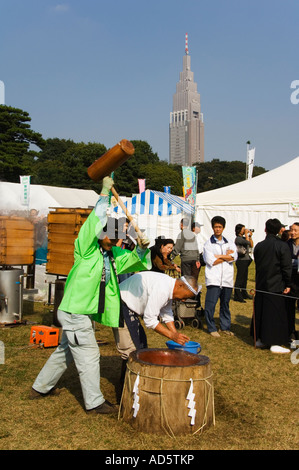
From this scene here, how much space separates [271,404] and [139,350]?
1.62 metres

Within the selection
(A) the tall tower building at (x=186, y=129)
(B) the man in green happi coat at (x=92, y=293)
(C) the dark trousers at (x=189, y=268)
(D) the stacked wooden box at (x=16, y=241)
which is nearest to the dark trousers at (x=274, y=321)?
(C) the dark trousers at (x=189, y=268)

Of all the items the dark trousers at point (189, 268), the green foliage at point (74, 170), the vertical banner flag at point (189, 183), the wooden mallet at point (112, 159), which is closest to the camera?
the wooden mallet at point (112, 159)

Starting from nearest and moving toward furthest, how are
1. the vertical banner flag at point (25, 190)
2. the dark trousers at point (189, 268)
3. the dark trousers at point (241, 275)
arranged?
the dark trousers at point (189, 268), the dark trousers at point (241, 275), the vertical banner flag at point (25, 190)

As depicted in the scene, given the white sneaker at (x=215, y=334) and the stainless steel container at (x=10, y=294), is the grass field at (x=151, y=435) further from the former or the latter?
the stainless steel container at (x=10, y=294)

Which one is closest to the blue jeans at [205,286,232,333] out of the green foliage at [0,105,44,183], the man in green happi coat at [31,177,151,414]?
the man in green happi coat at [31,177,151,414]

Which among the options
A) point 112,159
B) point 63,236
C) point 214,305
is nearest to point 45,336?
point 63,236

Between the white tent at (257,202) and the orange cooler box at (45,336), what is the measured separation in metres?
13.2

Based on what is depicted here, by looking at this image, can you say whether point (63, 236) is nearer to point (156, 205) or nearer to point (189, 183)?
point (156, 205)

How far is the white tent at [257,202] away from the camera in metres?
18.3

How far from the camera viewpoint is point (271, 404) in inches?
190

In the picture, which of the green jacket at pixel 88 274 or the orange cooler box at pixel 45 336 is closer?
the green jacket at pixel 88 274

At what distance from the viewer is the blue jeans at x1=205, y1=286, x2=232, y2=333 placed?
25.9 feet

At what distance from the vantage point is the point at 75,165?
55438mm
